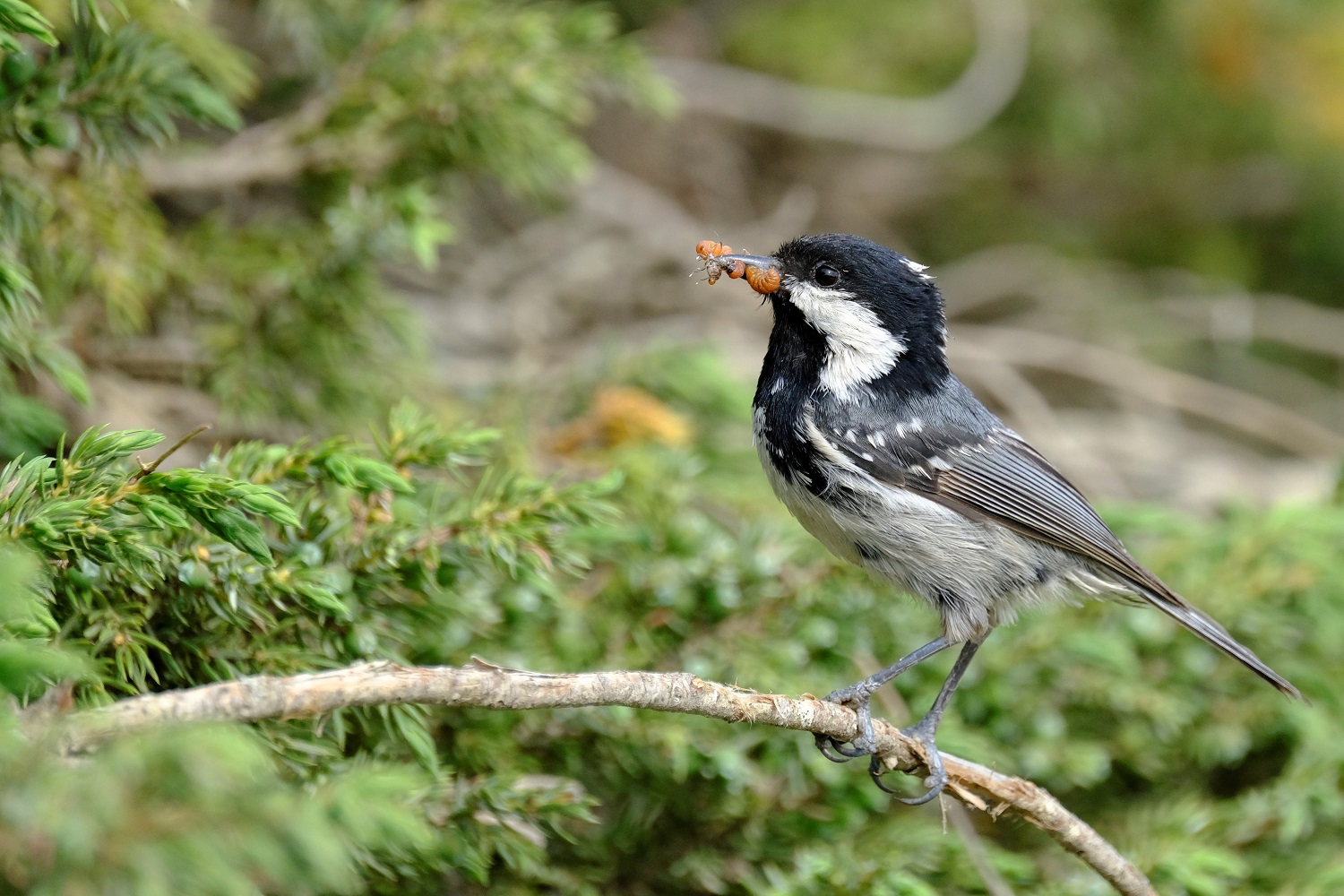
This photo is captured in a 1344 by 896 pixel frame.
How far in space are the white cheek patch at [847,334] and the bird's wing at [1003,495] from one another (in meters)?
0.15

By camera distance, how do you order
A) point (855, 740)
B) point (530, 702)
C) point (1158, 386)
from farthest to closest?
point (1158, 386) < point (855, 740) < point (530, 702)

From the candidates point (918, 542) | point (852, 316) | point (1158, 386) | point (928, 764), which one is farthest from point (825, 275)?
point (1158, 386)

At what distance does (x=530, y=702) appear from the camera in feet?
4.26

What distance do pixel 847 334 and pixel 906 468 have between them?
1.01ft

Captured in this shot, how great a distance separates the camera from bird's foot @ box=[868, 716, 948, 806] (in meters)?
1.86

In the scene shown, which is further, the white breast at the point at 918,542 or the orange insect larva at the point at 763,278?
the orange insect larva at the point at 763,278

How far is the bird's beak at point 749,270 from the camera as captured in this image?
7.70 ft

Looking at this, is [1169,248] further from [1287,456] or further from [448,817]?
[448,817]

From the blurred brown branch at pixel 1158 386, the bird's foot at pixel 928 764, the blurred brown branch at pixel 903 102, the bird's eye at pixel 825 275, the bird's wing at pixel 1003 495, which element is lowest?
the bird's foot at pixel 928 764

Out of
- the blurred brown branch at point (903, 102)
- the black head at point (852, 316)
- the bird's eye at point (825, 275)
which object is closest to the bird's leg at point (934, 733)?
the black head at point (852, 316)

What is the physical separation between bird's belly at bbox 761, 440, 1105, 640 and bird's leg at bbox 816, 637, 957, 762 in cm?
11

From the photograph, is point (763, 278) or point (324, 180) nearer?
point (763, 278)

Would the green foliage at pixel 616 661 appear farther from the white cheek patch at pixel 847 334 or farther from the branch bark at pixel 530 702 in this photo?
the white cheek patch at pixel 847 334

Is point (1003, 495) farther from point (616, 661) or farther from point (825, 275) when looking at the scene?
point (616, 661)
